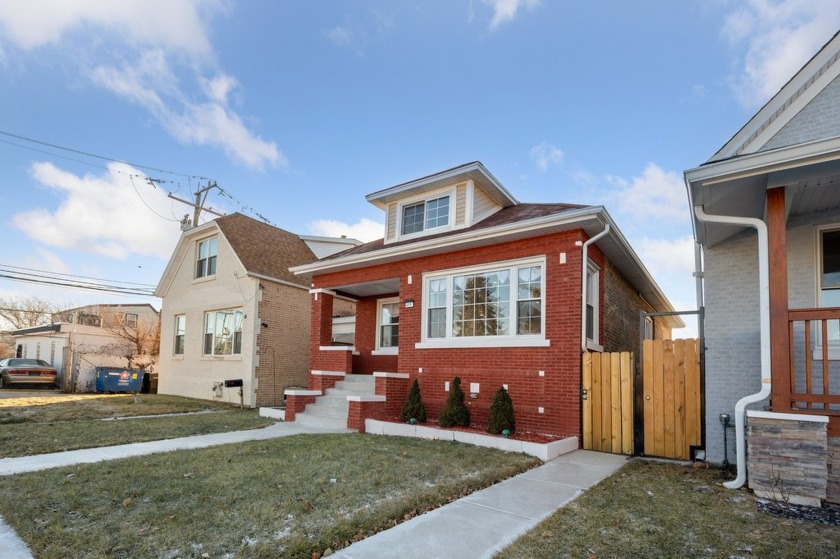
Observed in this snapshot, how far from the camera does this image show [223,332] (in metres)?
16.2

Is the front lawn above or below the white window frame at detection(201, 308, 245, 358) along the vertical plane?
below

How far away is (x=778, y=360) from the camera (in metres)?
5.12

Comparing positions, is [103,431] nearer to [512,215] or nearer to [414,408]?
[414,408]

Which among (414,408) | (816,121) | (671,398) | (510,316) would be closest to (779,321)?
(671,398)

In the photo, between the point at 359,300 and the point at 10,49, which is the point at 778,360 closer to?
the point at 359,300

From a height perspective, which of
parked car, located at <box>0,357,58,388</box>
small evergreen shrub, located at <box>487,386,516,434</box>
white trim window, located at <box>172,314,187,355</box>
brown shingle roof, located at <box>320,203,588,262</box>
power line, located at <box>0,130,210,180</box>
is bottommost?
parked car, located at <box>0,357,58,388</box>

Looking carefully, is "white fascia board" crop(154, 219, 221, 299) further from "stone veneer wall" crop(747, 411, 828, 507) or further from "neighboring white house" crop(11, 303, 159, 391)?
"stone veneer wall" crop(747, 411, 828, 507)

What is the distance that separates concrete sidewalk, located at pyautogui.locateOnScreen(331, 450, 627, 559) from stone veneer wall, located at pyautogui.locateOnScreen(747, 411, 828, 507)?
1683 millimetres

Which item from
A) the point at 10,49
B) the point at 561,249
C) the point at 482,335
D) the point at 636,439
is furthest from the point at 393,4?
the point at 636,439

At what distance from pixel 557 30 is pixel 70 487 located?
1265 cm

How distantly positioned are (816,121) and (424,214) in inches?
290

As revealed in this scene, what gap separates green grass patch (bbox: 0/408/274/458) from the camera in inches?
287

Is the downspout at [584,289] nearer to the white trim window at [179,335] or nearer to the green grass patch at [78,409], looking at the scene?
the green grass patch at [78,409]

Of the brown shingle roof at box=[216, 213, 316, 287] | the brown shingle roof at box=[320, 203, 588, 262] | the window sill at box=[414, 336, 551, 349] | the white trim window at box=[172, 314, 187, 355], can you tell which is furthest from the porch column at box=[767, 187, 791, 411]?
the white trim window at box=[172, 314, 187, 355]
